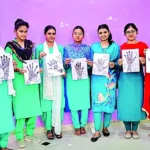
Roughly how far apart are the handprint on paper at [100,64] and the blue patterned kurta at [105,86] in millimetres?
124

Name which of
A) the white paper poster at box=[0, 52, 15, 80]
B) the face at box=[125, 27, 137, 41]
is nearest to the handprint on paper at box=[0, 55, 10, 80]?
the white paper poster at box=[0, 52, 15, 80]

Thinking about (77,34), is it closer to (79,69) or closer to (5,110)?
(79,69)

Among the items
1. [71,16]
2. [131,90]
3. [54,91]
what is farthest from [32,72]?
[131,90]

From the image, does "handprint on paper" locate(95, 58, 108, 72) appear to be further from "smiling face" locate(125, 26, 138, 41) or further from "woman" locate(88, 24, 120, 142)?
"smiling face" locate(125, 26, 138, 41)

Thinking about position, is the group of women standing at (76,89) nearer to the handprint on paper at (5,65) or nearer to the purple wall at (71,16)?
the handprint on paper at (5,65)

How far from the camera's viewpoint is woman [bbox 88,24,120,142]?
3.51 m

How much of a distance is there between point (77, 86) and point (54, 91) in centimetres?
30

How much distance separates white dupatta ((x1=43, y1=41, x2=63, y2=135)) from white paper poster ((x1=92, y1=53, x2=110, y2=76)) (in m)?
0.46

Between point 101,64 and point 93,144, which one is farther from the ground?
point 101,64

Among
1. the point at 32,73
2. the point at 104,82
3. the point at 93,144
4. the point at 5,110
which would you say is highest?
the point at 32,73

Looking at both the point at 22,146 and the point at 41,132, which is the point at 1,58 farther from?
the point at 41,132

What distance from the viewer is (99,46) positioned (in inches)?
140

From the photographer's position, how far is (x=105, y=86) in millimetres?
3572

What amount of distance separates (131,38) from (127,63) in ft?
0.99
